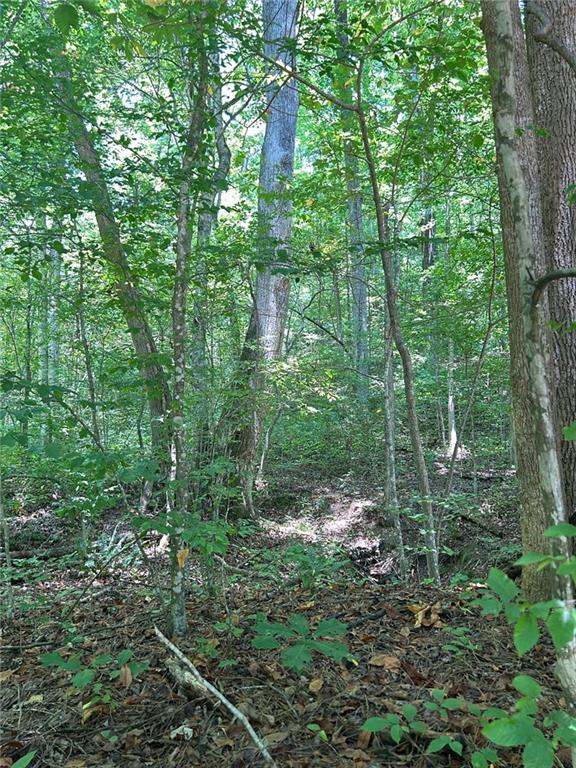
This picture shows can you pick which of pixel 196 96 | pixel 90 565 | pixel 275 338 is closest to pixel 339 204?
pixel 275 338

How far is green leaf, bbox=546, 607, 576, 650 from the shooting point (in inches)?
47.9

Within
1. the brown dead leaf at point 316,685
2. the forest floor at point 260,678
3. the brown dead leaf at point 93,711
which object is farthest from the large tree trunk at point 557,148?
the brown dead leaf at point 93,711

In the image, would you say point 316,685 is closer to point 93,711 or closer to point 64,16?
point 93,711

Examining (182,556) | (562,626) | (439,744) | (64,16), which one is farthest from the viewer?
(182,556)

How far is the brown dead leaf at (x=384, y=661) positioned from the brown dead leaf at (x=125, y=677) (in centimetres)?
130

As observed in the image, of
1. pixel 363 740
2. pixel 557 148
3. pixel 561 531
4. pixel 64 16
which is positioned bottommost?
pixel 363 740

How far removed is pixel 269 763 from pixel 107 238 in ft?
10.6

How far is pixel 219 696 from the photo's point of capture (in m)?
2.46

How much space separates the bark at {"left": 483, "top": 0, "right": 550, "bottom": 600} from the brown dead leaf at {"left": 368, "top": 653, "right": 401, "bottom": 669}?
1185 millimetres

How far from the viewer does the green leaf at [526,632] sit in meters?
1.30

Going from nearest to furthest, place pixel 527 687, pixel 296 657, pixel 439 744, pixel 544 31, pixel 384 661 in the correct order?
pixel 527 687 → pixel 439 744 → pixel 296 657 → pixel 384 661 → pixel 544 31

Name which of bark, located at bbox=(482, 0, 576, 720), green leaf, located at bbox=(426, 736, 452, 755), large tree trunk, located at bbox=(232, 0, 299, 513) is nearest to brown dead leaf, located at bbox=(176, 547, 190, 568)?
green leaf, located at bbox=(426, 736, 452, 755)

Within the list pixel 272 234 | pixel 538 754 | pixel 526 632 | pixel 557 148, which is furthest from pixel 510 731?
pixel 272 234

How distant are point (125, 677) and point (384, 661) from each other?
1.41 m
